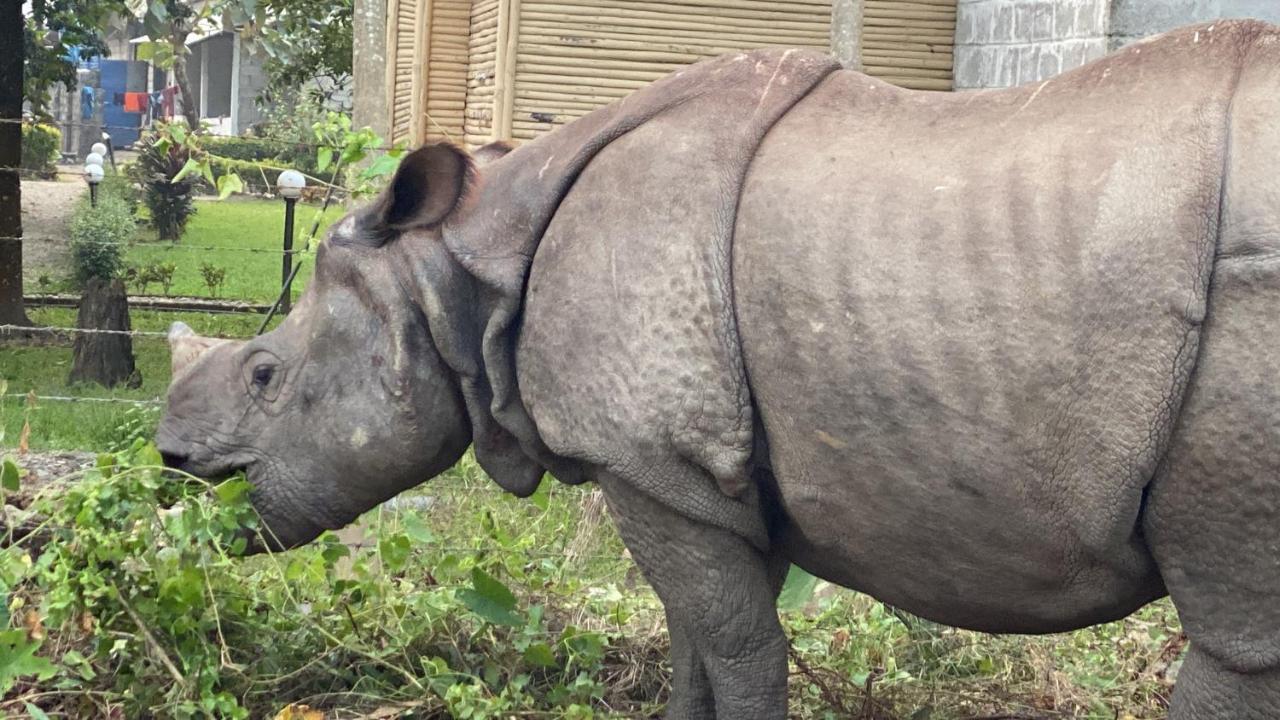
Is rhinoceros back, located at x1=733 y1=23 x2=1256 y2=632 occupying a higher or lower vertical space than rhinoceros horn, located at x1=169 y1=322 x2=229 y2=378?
higher

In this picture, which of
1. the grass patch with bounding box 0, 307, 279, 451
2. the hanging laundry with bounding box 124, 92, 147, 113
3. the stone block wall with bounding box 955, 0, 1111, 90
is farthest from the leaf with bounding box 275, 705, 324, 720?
the hanging laundry with bounding box 124, 92, 147, 113

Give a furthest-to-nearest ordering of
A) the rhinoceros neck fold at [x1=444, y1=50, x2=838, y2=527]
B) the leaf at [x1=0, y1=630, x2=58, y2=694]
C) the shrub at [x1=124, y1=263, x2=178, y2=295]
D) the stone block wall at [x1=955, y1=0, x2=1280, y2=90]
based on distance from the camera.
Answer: the shrub at [x1=124, y1=263, x2=178, y2=295] < the stone block wall at [x1=955, y1=0, x2=1280, y2=90] < the leaf at [x1=0, y1=630, x2=58, y2=694] < the rhinoceros neck fold at [x1=444, y1=50, x2=838, y2=527]

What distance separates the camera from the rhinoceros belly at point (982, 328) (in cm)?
309

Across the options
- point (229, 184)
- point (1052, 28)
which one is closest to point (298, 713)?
point (229, 184)

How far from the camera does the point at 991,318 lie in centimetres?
324

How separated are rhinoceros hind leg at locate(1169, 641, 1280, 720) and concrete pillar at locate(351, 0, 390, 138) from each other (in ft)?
17.5

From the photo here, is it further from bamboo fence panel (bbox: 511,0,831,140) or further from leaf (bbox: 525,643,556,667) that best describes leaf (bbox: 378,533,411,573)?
bamboo fence panel (bbox: 511,0,831,140)

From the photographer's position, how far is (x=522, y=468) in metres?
4.23

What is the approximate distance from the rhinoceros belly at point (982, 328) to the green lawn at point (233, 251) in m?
9.32

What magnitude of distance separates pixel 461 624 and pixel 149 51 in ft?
25.8

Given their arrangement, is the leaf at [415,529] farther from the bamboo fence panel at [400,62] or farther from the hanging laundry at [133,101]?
the hanging laundry at [133,101]

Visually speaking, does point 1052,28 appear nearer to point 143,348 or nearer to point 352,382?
point 352,382

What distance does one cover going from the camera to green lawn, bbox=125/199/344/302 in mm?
17125

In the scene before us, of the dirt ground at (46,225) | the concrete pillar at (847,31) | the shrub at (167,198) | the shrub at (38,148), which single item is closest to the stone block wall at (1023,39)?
the concrete pillar at (847,31)
